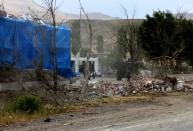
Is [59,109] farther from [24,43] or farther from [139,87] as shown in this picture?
[139,87]

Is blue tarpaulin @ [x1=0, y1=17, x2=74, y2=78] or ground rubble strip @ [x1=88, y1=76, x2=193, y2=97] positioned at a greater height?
blue tarpaulin @ [x1=0, y1=17, x2=74, y2=78]

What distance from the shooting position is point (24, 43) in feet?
69.3

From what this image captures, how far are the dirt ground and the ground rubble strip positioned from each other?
7.03ft

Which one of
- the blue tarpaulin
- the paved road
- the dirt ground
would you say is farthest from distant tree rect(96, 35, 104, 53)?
the paved road

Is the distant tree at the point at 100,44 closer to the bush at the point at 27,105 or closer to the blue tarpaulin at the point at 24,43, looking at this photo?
the blue tarpaulin at the point at 24,43

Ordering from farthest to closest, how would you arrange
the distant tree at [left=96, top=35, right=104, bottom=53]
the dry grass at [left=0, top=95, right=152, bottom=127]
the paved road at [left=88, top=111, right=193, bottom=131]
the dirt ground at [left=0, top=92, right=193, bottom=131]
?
the distant tree at [left=96, top=35, right=104, bottom=53] < the dry grass at [left=0, top=95, right=152, bottom=127] < the dirt ground at [left=0, top=92, right=193, bottom=131] < the paved road at [left=88, top=111, right=193, bottom=131]

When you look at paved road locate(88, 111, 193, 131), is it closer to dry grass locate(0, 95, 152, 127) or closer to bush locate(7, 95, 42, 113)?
dry grass locate(0, 95, 152, 127)

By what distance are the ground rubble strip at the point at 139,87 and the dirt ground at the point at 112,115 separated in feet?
7.03

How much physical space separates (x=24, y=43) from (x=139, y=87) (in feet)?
17.3

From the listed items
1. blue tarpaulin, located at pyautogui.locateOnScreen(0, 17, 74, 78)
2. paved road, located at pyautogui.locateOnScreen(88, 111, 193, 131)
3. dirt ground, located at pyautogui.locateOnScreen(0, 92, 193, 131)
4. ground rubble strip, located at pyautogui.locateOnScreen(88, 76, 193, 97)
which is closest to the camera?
paved road, located at pyautogui.locateOnScreen(88, 111, 193, 131)

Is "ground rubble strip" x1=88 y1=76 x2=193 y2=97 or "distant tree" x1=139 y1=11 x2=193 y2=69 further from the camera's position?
"distant tree" x1=139 y1=11 x2=193 y2=69

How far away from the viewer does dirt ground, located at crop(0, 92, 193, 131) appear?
1271cm

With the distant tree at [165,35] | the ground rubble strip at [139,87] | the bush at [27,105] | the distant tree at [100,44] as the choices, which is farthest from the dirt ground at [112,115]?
the distant tree at [100,44]

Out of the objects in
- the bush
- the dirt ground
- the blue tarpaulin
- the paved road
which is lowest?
the dirt ground
